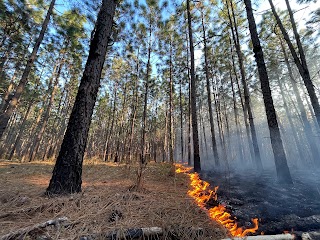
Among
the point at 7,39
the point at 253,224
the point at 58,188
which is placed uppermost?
the point at 7,39

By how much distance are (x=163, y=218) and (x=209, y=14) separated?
15.4 metres

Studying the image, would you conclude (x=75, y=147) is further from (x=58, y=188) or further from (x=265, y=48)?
(x=265, y=48)

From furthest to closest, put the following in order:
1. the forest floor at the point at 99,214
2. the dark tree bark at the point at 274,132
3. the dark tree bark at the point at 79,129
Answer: the dark tree bark at the point at 274,132, the dark tree bark at the point at 79,129, the forest floor at the point at 99,214

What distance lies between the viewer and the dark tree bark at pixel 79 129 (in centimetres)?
306

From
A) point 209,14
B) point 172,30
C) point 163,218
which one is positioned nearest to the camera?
point 163,218

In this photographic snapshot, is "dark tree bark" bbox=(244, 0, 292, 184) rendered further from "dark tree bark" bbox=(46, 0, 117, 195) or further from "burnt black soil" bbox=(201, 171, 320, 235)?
"dark tree bark" bbox=(46, 0, 117, 195)

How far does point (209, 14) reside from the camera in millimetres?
13172

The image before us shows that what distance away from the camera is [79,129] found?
3.33m

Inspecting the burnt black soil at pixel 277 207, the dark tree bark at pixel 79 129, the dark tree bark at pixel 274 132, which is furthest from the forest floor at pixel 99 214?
the dark tree bark at pixel 274 132

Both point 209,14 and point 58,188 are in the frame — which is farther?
point 209,14

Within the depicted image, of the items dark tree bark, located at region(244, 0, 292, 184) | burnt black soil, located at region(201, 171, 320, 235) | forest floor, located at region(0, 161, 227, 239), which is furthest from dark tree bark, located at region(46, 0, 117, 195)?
dark tree bark, located at region(244, 0, 292, 184)

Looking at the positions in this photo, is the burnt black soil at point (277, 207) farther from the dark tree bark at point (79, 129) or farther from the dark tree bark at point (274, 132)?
the dark tree bark at point (79, 129)

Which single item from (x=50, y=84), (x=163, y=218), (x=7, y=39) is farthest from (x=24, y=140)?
(x=163, y=218)

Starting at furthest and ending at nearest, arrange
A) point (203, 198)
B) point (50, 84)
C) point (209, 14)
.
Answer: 1. point (50, 84)
2. point (209, 14)
3. point (203, 198)
